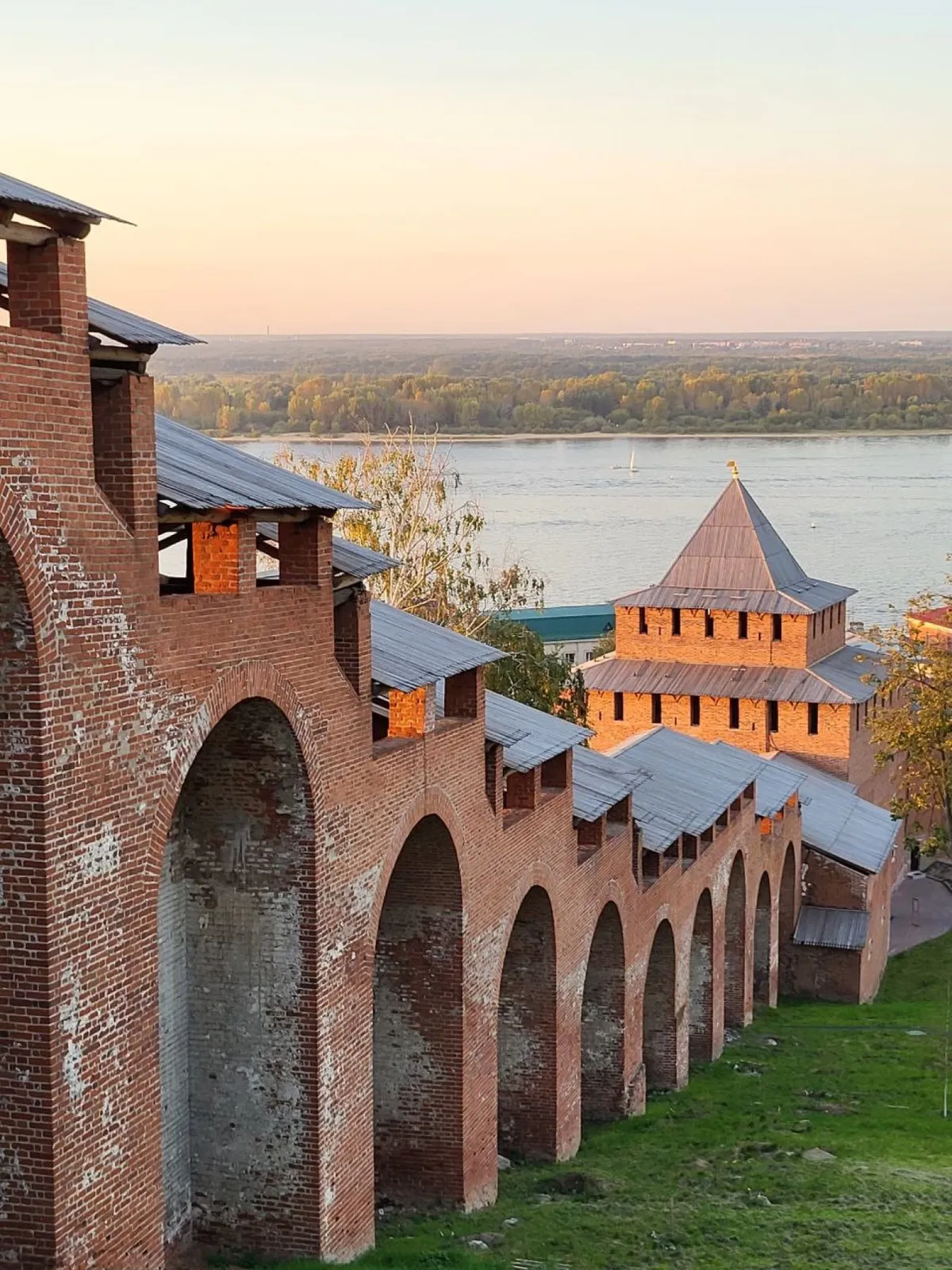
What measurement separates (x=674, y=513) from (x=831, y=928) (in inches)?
2762

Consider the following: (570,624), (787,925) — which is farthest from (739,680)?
(570,624)

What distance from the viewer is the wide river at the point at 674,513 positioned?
7281 cm

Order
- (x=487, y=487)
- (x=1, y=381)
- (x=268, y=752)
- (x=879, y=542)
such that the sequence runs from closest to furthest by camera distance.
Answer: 1. (x=1, y=381)
2. (x=268, y=752)
3. (x=879, y=542)
4. (x=487, y=487)

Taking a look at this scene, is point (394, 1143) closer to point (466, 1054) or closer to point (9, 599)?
point (466, 1054)

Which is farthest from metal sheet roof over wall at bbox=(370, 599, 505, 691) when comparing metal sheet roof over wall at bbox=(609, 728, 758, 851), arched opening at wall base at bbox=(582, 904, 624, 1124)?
metal sheet roof over wall at bbox=(609, 728, 758, 851)

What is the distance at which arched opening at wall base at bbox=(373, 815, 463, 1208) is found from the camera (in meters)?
14.0

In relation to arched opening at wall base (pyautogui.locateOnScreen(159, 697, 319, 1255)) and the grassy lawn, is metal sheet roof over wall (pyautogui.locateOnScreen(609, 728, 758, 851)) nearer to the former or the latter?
the grassy lawn

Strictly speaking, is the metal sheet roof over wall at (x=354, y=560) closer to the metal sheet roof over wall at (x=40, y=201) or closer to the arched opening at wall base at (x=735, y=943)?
the metal sheet roof over wall at (x=40, y=201)

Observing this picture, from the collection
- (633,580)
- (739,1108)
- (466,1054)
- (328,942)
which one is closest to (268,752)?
(328,942)

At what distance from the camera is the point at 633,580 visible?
72438mm

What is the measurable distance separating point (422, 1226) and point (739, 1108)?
7.79m

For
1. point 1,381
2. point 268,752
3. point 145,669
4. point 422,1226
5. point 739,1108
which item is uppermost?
point 1,381

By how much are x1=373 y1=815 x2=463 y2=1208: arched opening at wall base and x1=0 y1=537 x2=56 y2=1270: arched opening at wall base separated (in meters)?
5.66

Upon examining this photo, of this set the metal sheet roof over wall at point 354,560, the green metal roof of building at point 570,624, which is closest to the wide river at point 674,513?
the green metal roof of building at point 570,624
